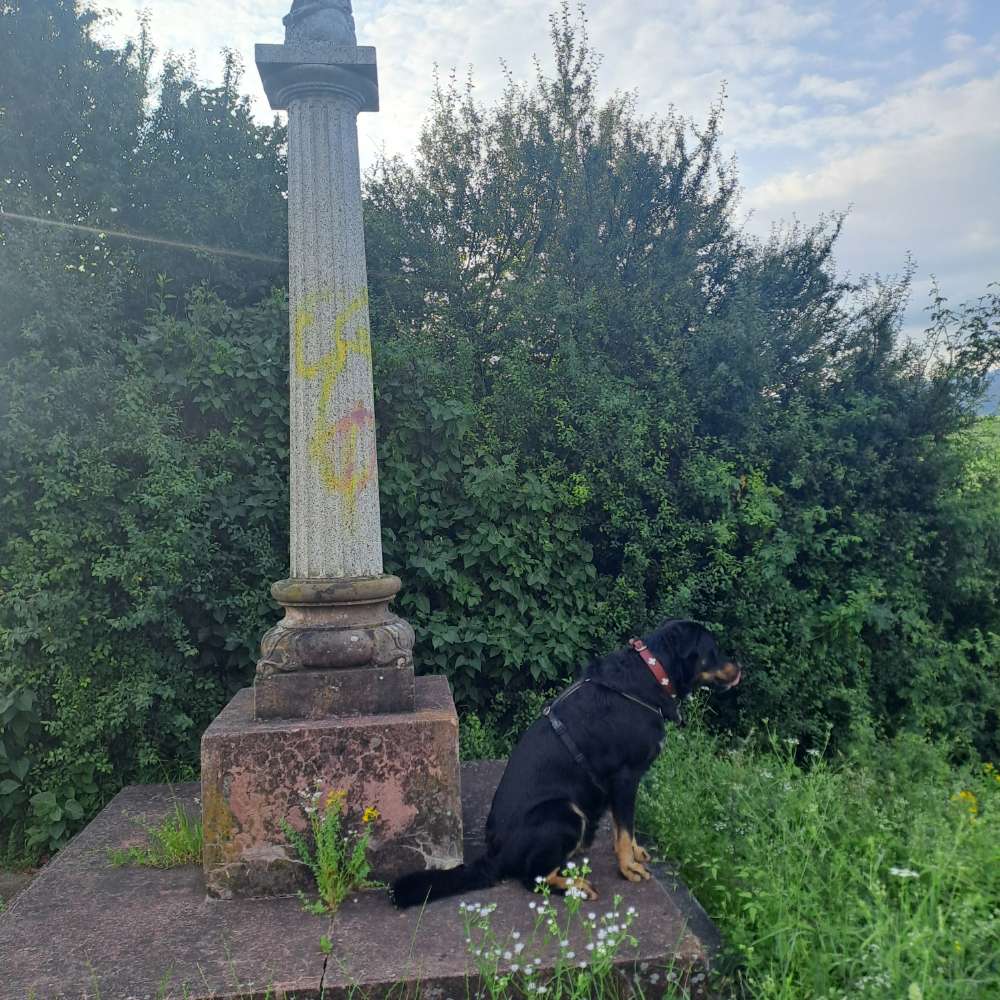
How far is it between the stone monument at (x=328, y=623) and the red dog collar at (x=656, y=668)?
34.6 inches

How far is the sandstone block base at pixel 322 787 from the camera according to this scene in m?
3.05

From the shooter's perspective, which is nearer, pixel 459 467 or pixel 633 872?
pixel 633 872

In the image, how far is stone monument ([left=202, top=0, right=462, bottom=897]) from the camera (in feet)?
10.1

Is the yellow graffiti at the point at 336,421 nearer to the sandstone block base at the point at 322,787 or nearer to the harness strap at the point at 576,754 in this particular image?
the sandstone block base at the point at 322,787

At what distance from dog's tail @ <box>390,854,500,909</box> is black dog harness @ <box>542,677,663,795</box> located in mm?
522

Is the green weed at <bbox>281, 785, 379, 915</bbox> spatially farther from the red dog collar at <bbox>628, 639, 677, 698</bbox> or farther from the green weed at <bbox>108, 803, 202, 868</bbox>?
the red dog collar at <bbox>628, 639, 677, 698</bbox>

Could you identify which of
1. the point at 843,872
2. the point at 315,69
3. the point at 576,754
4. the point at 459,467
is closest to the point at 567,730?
the point at 576,754

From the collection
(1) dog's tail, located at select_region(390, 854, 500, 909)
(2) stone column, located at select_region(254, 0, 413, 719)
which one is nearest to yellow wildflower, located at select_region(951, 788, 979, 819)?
(1) dog's tail, located at select_region(390, 854, 500, 909)

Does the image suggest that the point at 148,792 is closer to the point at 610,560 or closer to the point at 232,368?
the point at 232,368

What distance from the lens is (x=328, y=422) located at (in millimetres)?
3516

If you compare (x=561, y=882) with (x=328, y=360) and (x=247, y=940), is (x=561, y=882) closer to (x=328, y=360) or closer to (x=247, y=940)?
(x=247, y=940)

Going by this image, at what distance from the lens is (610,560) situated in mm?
6059

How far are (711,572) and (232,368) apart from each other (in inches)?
153

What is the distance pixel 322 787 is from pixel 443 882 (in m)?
0.62
